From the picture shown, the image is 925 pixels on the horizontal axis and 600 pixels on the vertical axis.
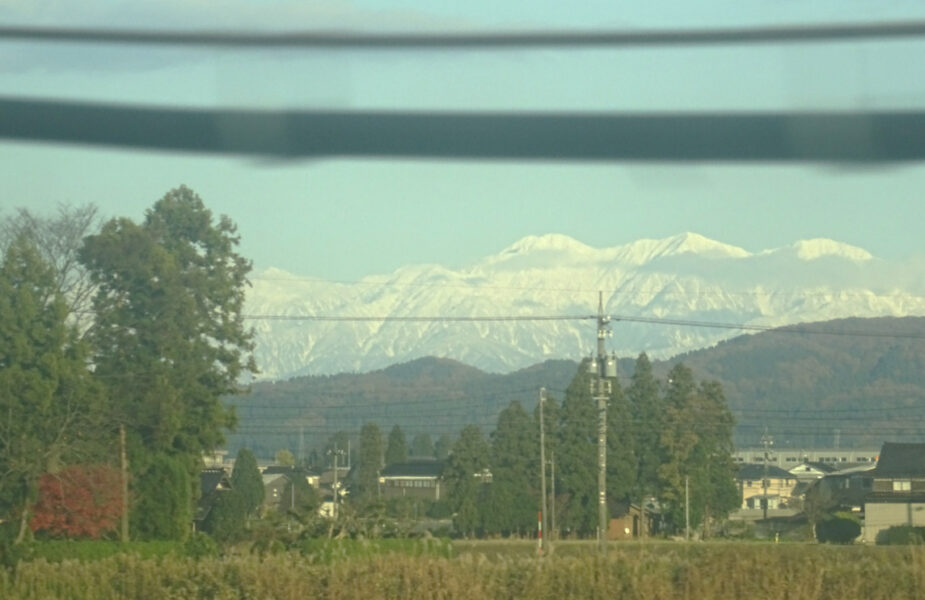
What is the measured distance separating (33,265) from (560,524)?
14852mm

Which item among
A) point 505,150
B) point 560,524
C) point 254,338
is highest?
point 254,338

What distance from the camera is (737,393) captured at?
9375 cm

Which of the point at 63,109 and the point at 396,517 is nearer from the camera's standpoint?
the point at 63,109

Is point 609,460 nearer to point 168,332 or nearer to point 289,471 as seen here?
point 168,332

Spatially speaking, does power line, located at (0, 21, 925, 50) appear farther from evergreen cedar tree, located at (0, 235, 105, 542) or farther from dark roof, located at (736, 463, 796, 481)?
dark roof, located at (736, 463, 796, 481)

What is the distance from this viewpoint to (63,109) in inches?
110

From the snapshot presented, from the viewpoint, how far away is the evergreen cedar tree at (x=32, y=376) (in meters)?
20.0

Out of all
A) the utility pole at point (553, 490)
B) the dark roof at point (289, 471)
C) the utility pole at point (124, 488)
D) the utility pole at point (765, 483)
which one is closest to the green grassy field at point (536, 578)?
the utility pole at point (124, 488)

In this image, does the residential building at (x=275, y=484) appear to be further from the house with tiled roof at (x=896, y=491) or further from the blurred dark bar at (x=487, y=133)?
the blurred dark bar at (x=487, y=133)

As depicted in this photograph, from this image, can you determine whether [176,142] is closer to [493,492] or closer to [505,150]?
[505,150]

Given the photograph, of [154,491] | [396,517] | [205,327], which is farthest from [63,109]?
[205,327]

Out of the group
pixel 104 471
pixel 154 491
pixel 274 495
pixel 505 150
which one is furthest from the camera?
pixel 274 495

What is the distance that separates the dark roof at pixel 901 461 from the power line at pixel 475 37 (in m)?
27.7

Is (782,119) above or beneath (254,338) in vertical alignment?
beneath
